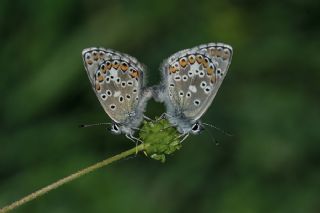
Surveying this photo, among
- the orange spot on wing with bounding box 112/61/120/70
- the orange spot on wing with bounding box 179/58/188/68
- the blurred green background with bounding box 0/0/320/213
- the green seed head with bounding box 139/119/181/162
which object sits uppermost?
the orange spot on wing with bounding box 112/61/120/70

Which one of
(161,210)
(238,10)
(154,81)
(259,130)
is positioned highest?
(238,10)

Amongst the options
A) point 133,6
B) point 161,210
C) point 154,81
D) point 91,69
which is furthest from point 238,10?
point 91,69

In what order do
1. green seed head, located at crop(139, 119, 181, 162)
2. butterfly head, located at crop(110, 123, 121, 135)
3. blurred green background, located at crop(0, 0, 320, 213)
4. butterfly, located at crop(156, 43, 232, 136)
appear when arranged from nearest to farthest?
green seed head, located at crop(139, 119, 181, 162)
butterfly head, located at crop(110, 123, 121, 135)
butterfly, located at crop(156, 43, 232, 136)
blurred green background, located at crop(0, 0, 320, 213)

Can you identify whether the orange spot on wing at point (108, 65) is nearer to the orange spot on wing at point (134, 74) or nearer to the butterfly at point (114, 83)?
the butterfly at point (114, 83)

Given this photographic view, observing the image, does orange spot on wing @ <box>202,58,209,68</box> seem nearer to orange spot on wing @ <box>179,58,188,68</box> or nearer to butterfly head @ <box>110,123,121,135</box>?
orange spot on wing @ <box>179,58,188,68</box>

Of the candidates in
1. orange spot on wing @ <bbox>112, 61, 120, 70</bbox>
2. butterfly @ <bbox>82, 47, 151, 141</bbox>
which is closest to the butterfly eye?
butterfly @ <bbox>82, 47, 151, 141</bbox>

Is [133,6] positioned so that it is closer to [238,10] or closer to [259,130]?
[238,10]
